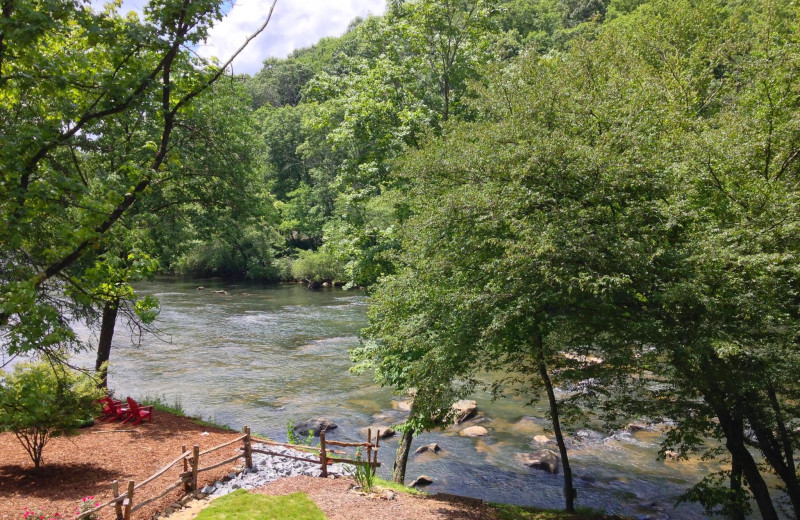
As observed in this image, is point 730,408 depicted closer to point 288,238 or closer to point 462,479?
point 462,479

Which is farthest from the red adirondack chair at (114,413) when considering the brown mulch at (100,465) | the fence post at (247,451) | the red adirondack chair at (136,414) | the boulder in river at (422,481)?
the boulder in river at (422,481)

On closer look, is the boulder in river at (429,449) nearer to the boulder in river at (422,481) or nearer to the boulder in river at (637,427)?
the boulder in river at (422,481)

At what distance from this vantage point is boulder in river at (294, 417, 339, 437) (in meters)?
18.1

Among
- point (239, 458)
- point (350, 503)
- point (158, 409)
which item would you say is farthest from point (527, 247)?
point (158, 409)

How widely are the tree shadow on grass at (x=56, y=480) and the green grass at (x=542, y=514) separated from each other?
844 cm

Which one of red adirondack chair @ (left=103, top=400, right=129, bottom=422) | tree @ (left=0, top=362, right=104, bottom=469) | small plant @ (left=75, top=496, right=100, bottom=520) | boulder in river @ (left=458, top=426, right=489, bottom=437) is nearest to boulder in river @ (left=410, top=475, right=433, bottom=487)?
boulder in river @ (left=458, top=426, right=489, bottom=437)

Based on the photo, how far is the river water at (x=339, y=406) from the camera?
A: 49.5ft

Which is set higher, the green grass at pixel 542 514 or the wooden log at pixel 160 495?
the wooden log at pixel 160 495

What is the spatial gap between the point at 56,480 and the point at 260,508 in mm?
4626

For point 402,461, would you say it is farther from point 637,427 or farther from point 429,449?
point 637,427

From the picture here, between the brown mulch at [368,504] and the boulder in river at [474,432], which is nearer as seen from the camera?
the brown mulch at [368,504]

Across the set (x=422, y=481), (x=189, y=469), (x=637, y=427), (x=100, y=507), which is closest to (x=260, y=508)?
(x=189, y=469)

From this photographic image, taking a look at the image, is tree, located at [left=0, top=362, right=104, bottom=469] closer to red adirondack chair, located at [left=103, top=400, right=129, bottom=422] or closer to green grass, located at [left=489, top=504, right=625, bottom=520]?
red adirondack chair, located at [left=103, top=400, right=129, bottom=422]

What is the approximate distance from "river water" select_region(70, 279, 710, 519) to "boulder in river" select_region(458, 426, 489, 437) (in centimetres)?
28
